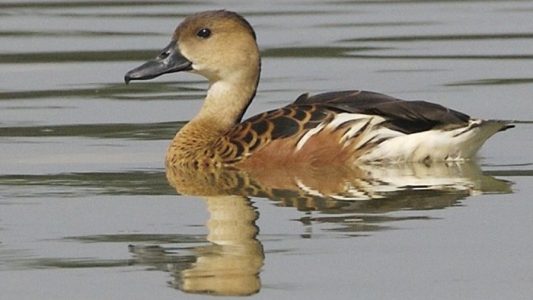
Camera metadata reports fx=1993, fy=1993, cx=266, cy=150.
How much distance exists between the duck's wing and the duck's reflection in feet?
0.88

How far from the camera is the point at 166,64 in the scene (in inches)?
535

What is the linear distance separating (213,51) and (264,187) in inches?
73.1

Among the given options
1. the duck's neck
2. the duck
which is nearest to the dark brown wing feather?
the duck

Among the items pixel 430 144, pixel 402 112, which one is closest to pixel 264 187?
pixel 402 112

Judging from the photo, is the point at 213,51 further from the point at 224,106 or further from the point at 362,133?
the point at 362,133

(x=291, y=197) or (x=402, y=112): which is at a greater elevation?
(x=402, y=112)

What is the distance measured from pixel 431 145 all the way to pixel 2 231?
3.28 meters

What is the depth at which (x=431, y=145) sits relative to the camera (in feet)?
41.4

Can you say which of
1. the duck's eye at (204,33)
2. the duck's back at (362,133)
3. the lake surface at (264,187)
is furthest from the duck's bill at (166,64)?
the duck's back at (362,133)

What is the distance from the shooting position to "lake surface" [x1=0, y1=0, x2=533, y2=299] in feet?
30.3

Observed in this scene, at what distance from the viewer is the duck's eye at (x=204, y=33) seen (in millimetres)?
13625

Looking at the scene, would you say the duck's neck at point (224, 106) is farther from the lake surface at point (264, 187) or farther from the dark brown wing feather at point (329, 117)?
the dark brown wing feather at point (329, 117)

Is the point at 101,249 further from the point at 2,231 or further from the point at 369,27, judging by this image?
the point at 369,27

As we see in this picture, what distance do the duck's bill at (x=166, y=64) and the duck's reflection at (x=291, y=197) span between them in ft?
2.81
